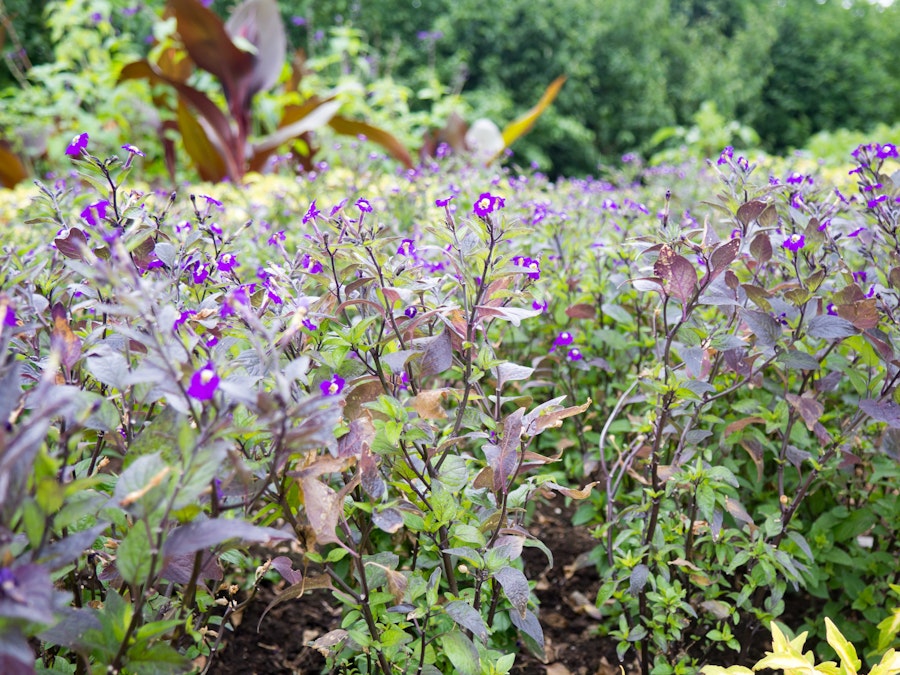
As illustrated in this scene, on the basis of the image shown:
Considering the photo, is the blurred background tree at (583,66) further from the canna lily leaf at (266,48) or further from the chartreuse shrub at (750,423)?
the chartreuse shrub at (750,423)

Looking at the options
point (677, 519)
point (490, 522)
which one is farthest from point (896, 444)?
point (490, 522)

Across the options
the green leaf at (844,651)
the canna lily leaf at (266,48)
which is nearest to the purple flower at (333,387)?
the green leaf at (844,651)

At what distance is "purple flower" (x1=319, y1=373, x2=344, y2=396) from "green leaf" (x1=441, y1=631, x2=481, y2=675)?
16.9 inches

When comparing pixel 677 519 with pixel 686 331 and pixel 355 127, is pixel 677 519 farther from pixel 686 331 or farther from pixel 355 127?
pixel 355 127

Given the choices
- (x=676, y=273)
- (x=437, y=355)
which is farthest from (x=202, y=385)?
(x=676, y=273)

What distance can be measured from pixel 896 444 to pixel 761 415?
0.83 ft

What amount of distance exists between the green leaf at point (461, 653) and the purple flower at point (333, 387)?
43 centimetres

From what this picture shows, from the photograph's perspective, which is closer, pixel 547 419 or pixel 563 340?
pixel 547 419

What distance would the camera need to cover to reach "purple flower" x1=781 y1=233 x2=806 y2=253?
1.48 m

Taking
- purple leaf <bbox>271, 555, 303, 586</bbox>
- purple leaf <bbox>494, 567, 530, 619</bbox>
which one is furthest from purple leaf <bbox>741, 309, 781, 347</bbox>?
purple leaf <bbox>271, 555, 303, 586</bbox>

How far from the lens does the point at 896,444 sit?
4.90 ft

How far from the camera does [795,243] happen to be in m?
1.48

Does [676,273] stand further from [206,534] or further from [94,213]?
[94,213]

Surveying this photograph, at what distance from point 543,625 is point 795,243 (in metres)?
1.14
